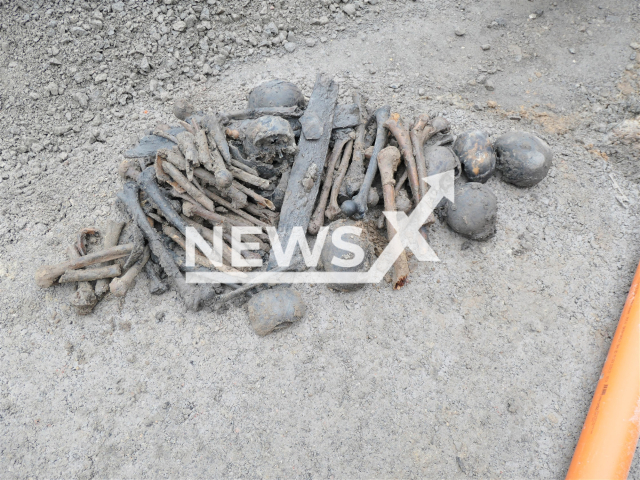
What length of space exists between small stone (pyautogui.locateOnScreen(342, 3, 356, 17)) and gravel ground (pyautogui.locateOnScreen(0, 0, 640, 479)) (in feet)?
2.05

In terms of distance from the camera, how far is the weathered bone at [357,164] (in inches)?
166

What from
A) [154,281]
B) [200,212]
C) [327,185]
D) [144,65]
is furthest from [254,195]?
[144,65]

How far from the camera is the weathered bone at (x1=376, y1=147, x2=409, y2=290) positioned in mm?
3830

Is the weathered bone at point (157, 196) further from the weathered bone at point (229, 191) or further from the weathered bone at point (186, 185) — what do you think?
the weathered bone at point (229, 191)

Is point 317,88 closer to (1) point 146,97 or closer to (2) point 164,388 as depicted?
(1) point 146,97

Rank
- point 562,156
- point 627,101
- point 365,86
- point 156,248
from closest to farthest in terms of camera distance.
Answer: point 156,248 → point 562,156 → point 627,101 → point 365,86

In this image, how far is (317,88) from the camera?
4.70 m

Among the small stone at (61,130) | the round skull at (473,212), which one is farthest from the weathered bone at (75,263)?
the round skull at (473,212)

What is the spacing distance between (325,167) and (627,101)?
393 centimetres

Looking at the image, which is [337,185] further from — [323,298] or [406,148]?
[323,298]

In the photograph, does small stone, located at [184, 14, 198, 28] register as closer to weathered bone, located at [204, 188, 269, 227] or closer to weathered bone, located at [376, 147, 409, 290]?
weathered bone, located at [204, 188, 269, 227]

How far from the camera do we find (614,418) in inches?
122

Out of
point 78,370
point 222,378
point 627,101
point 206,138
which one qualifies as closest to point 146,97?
point 206,138

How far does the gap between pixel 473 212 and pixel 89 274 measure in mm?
3693
